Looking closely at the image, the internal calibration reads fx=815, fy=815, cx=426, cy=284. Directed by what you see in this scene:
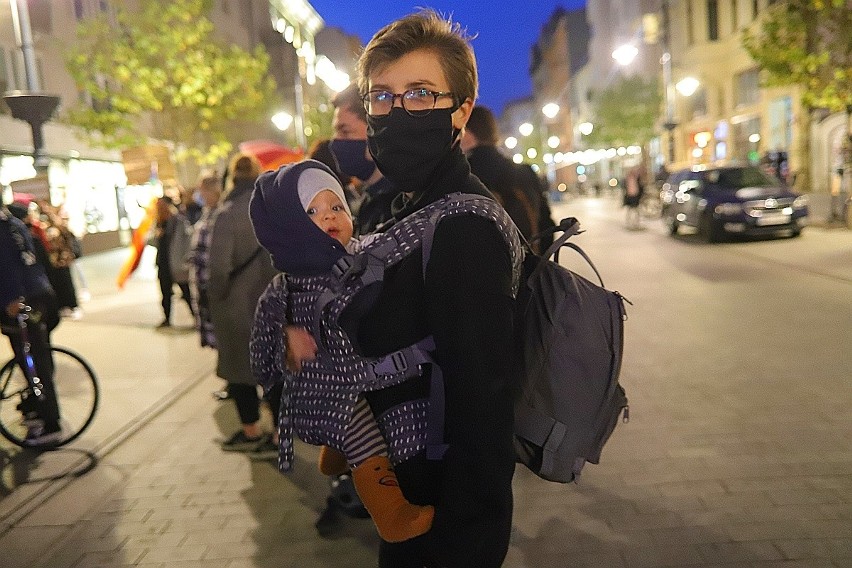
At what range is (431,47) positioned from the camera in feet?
6.02

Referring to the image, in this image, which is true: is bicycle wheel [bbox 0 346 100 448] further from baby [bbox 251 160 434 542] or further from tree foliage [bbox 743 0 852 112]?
tree foliage [bbox 743 0 852 112]

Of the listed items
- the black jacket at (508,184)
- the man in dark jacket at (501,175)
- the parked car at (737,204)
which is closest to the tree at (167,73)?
the parked car at (737,204)

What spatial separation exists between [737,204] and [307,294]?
56.7 ft

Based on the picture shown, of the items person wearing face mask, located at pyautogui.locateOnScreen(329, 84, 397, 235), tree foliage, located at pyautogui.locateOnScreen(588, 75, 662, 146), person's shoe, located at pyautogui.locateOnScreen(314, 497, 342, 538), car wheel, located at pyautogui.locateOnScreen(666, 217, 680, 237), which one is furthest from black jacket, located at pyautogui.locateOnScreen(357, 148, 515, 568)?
tree foliage, located at pyautogui.locateOnScreen(588, 75, 662, 146)

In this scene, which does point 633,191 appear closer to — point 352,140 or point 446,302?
→ point 352,140

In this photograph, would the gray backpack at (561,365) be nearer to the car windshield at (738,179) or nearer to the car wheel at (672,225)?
the car windshield at (738,179)

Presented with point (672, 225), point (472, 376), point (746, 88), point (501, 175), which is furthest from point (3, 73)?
point (746, 88)

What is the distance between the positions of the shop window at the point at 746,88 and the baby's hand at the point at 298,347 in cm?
3978

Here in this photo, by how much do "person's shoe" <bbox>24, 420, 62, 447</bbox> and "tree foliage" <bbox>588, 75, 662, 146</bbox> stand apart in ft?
153

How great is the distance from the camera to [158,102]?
70.3 ft

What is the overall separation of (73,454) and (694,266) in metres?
11.4

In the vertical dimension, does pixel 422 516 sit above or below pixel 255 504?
above

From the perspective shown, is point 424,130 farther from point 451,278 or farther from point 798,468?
point 798,468

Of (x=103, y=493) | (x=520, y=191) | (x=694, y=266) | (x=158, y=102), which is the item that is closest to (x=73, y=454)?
(x=103, y=493)
